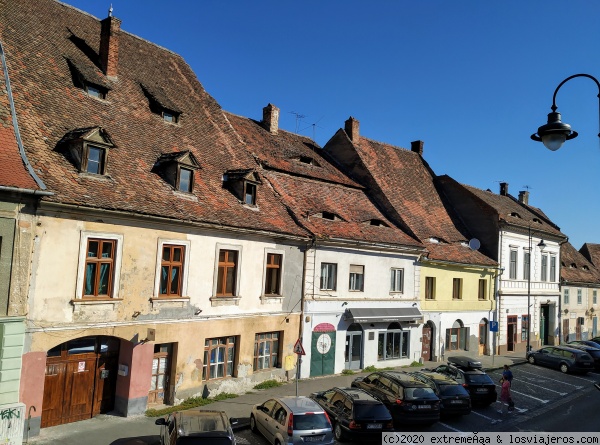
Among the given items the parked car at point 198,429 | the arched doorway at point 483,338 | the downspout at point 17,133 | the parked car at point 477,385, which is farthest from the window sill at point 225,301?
the arched doorway at point 483,338

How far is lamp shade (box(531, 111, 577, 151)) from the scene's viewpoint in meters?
8.62

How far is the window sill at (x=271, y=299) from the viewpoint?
19.9m

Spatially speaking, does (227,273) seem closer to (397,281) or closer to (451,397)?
(451,397)

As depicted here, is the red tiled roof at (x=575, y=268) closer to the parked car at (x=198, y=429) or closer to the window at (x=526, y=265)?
the window at (x=526, y=265)

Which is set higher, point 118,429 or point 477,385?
point 477,385

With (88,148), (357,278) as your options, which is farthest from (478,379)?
(88,148)

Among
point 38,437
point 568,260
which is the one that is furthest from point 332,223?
point 568,260

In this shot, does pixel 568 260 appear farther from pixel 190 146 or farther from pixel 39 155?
pixel 39 155

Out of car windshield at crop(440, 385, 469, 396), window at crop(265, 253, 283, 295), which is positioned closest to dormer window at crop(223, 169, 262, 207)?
window at crop(265, 253, 283, 295)

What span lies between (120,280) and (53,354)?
278 cm

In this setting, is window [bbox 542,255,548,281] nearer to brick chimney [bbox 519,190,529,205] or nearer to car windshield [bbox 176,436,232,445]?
brick chimney [bbox 519,190,529,205]

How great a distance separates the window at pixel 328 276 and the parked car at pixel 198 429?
10678 millimetres

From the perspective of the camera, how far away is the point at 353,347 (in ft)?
78.6

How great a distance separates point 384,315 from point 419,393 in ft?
27.9
